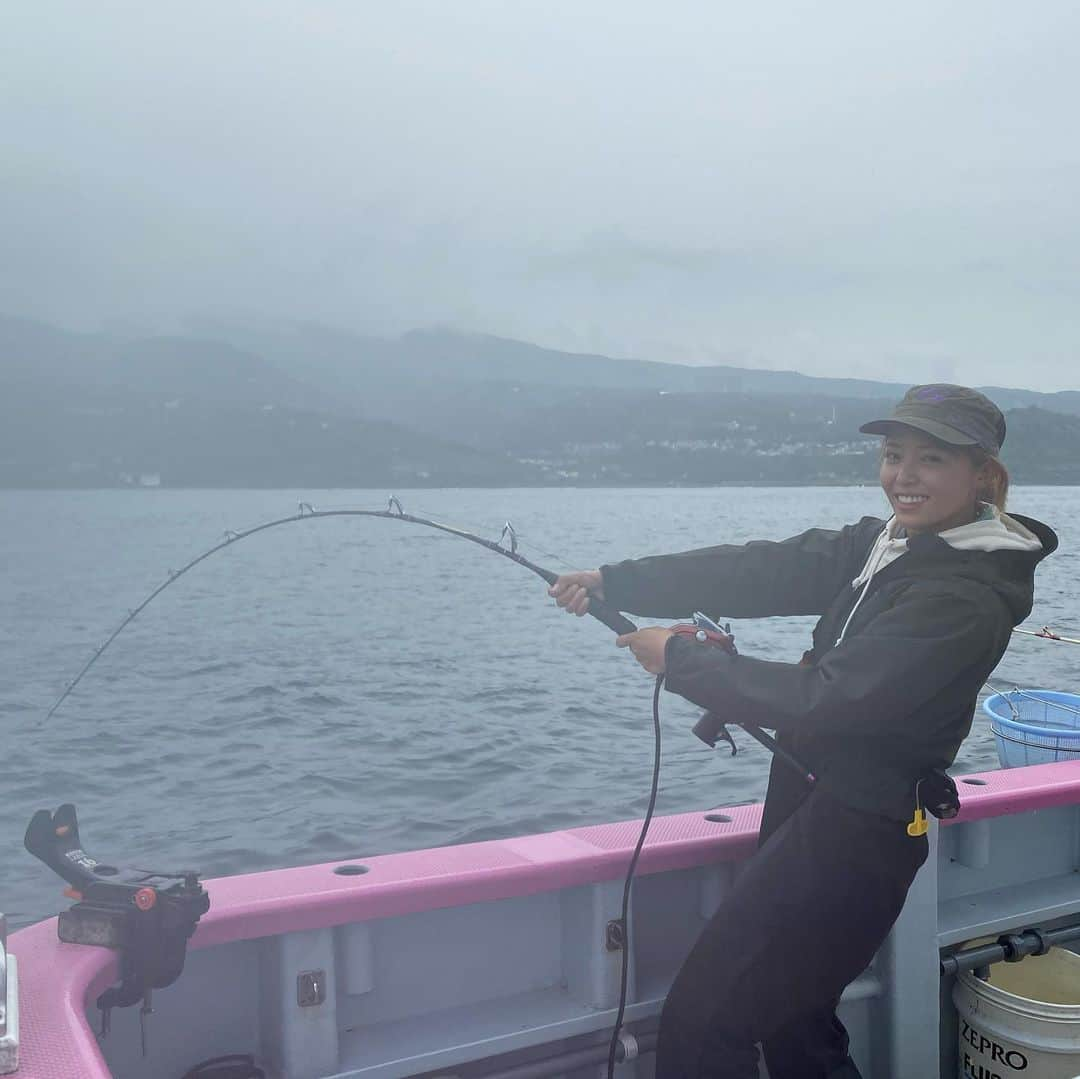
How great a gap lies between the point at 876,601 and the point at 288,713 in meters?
12.9

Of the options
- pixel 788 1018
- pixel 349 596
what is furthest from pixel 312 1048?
pixel 349 596

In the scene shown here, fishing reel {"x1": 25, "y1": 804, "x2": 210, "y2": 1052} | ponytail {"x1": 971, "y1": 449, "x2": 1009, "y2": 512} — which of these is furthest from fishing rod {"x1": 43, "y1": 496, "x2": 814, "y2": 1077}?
fishing reel {"x1": 25, "y1": 804, "x2": 210, "y2": 1052}

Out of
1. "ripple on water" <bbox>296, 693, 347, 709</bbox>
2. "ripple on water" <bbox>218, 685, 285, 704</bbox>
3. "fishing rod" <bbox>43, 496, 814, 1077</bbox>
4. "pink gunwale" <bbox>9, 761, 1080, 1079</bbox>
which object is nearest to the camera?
"pink gunwale" <bbox>9, 761, 1080, 1079</bbox>

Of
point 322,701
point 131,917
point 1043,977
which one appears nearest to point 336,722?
point 322,701

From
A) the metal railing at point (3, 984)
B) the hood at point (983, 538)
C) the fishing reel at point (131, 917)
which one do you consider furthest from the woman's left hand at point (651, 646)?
the metal railing at point (3, 984)

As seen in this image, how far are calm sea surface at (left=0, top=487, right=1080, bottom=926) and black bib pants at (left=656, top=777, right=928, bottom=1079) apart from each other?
1416 millimetres

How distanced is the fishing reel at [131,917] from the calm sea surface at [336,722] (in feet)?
5.07

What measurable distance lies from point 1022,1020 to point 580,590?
170 centimetres

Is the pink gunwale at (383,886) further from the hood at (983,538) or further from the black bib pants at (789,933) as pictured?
the hood at (983,538)

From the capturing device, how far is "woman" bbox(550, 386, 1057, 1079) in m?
2.14

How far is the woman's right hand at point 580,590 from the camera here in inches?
116

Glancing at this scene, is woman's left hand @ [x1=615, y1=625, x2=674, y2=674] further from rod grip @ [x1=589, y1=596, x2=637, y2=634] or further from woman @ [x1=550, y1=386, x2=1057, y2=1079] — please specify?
rod grip @ [x1=589, y1=596, x2=637, y2=634]

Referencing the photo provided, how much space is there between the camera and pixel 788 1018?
2.38 metres

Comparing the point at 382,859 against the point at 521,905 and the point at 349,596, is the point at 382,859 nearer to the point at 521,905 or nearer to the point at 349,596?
the point at 521,905
